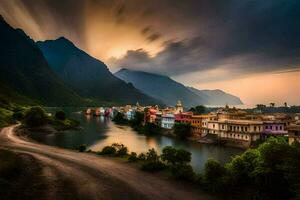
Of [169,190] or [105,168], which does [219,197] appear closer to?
[169,190]

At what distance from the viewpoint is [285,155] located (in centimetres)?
2689

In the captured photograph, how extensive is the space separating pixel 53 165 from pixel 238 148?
55260mm

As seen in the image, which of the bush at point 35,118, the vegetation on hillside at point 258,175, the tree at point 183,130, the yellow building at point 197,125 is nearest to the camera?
the vegetation on hillside at point 258,175

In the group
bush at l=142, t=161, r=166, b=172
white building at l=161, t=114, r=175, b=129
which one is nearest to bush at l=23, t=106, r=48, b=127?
white building at l=161, t=114, r=175, b=129

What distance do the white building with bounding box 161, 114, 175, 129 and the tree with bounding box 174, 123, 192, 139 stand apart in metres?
14.2

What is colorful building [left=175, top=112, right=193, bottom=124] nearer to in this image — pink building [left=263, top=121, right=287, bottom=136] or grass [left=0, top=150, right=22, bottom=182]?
pink building [left=263, top=121, right=287, bottom=136]

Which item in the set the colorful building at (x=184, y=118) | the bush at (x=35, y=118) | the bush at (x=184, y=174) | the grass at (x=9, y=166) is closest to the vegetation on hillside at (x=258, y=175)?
the bush at (x=184, y=174)

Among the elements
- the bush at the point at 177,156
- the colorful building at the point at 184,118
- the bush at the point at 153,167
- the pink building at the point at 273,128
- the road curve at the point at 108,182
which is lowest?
the road curve at the point at 108,182

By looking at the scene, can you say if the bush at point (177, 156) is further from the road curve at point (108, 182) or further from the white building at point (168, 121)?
the white building at point (168, 121)

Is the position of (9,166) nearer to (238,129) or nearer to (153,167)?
(153,167)

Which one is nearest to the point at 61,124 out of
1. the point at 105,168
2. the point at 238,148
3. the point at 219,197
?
the point at 238,148

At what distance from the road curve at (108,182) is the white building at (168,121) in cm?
7509

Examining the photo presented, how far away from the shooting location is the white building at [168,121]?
392 ft

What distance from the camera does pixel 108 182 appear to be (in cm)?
A: 3444
